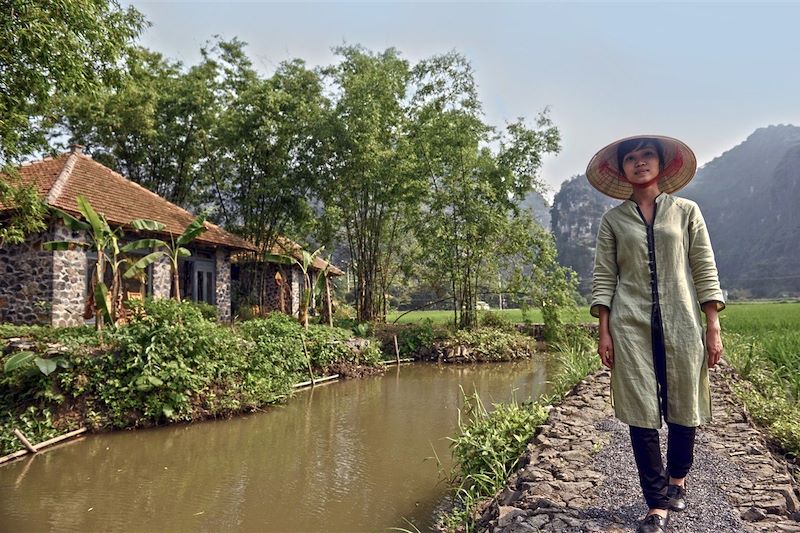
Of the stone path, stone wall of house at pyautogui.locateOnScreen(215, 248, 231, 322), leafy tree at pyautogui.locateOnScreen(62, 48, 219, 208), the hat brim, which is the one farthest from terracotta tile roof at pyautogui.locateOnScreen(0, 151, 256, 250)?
the hat brim

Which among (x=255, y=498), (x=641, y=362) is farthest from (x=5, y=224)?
(x=641, y=362)

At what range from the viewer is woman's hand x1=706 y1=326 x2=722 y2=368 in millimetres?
2289

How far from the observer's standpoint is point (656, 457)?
2238 millimetres

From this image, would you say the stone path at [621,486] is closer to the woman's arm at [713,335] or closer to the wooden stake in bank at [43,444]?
the woman's arm at [713,335]

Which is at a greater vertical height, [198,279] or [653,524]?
[198,279]

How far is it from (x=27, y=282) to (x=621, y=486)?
424 inches

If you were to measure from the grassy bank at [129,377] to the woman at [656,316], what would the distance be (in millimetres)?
5696

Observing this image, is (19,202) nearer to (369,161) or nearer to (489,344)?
(369,161)

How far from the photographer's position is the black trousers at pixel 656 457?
2.22m

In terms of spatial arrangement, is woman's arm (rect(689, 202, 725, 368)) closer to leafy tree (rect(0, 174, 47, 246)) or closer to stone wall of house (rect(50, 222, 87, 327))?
leafy tree (rect(0, 174, 47, 246))

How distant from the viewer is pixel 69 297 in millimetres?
10008

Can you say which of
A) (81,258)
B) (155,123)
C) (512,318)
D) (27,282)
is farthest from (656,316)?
(512,318)

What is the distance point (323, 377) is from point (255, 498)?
5.49 m

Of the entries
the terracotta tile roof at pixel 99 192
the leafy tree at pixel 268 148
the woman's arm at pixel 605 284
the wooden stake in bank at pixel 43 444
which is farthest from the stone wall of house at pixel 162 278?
the woman's arm at pixel 605 284
